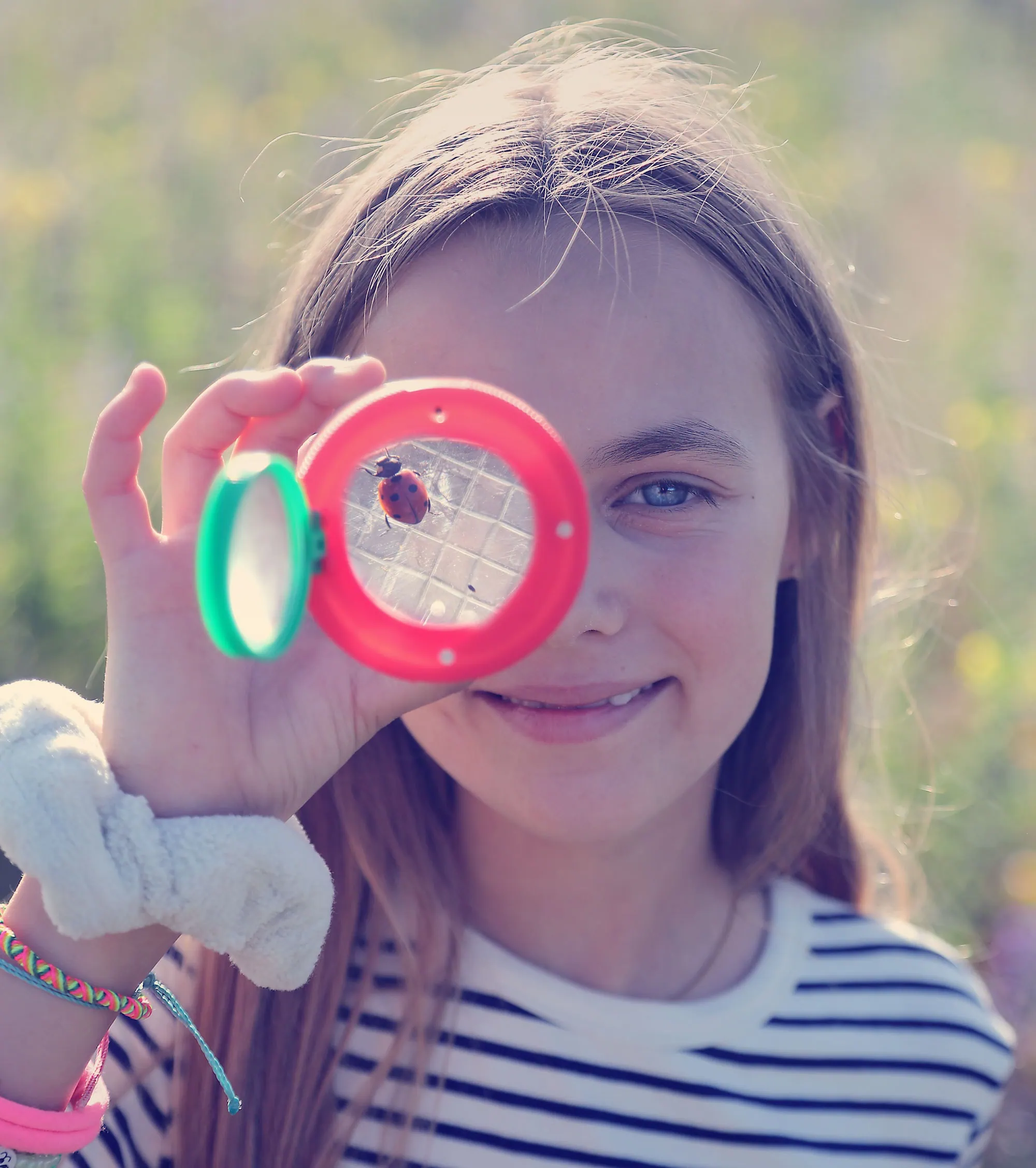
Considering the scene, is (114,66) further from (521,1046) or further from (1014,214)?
(521,1046)

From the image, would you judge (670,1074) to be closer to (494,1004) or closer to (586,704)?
(494,1004)

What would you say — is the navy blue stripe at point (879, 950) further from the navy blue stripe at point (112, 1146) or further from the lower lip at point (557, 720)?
the navy blue stripe at point (112, 1146)

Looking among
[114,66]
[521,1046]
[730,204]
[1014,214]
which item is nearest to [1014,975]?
[521,1046]

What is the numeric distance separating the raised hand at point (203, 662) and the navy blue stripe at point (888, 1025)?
0.82 meters

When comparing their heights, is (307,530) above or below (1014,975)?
below

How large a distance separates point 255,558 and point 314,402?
1.19 feet

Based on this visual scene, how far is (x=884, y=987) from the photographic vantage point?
1936 millimetres

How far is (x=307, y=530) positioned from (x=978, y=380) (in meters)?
3.34

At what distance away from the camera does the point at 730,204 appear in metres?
1.75

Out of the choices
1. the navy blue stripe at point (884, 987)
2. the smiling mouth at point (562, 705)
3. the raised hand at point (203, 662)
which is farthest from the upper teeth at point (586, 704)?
the navy blue stripe at point (884, 987)

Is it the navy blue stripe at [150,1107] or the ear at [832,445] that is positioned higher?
the ear at [832,445]

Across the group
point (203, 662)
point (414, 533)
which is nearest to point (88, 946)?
point (203, 662)

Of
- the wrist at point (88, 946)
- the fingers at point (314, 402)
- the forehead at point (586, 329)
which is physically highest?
the forehead at point (586, 329)

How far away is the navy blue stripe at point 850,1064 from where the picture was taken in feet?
5.82
